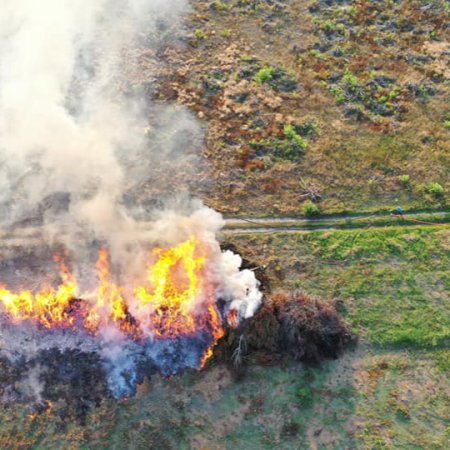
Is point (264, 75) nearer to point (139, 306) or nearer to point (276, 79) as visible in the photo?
point (276, 79)

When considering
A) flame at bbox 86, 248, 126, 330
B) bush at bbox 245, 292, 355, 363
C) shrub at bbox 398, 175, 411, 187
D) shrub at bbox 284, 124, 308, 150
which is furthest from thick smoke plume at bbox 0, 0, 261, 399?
shrub at bbox 398, 175, 411, 187

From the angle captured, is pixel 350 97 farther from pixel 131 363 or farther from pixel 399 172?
pixel 131 363

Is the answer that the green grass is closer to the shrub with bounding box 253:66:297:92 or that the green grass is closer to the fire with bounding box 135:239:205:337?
the fire with bounding box 135:239:205:337

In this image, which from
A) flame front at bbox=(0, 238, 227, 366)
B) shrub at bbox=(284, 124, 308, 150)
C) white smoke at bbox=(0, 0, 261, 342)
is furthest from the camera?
shrub at bbox=(284, 124, 308, 150)

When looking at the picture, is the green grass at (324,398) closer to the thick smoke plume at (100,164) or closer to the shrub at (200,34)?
the thick smoke plume at (100,164)

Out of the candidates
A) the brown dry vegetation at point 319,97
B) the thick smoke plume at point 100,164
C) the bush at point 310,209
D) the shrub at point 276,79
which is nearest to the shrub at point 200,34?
the brown dry vegetation at point 319,97

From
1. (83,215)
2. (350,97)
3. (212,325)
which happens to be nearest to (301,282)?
(212,325)

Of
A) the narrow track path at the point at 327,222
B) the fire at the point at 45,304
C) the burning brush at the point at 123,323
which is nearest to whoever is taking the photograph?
the burning brush at the point at 123,323
